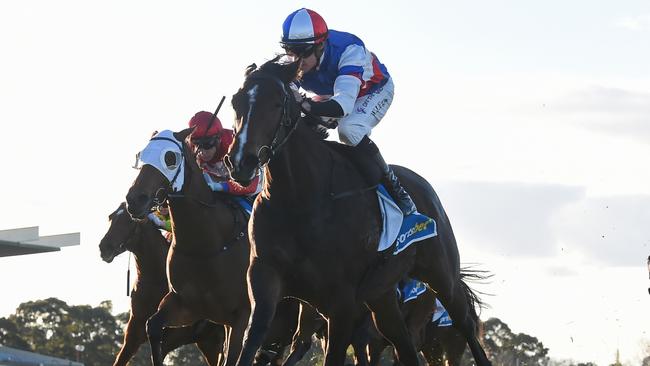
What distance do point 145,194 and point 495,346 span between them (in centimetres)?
3183

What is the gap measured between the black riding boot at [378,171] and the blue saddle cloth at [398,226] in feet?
0.18

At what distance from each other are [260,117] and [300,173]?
53 centimetres

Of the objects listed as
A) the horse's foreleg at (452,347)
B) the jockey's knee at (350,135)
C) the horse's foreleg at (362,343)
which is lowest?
the horse's foreleg at (452,347)

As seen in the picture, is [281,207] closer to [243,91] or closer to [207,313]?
[243,91]

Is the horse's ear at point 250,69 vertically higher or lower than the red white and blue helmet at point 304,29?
lower

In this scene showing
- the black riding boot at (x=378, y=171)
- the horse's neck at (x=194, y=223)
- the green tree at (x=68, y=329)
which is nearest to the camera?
the black riding boot at (x=378, y=171)

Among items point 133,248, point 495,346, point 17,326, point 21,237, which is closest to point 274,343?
point 133,248

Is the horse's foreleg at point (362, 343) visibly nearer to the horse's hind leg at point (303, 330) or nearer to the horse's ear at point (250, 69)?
the horse's hind leg at point (303, 330)

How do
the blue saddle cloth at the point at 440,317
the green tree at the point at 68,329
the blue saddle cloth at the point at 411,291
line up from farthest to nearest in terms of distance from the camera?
the green tree at the point at 68,329 < the blue saddle cloth at the point at 440,317 < the blue saddle cloth at the point at 411,291

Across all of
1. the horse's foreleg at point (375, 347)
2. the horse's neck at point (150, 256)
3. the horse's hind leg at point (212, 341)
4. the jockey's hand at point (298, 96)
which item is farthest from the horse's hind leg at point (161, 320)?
the horse's foreleg at point (375, 347)

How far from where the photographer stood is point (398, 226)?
8.44 meters

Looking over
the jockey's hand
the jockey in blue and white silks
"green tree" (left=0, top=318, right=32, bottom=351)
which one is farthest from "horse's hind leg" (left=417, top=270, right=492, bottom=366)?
"green tree" (left=0, top=318, right=32, bottom=351)

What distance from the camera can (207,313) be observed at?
10.4m

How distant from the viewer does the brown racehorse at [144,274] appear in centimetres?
1159
